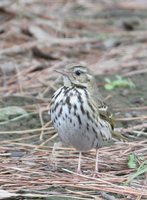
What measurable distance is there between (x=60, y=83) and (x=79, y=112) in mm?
2579

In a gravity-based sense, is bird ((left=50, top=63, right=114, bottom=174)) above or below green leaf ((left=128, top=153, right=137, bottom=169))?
above

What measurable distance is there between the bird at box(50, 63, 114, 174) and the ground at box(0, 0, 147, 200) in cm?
25

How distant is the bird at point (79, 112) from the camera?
4.95 metres

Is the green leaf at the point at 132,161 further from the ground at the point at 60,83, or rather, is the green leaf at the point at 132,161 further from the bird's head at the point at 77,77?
the bird's head at the point at 77,77

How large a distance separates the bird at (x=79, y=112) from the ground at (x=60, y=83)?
0.25 m

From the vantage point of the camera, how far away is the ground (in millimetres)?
4863

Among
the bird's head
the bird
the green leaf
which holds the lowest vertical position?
the green leaf

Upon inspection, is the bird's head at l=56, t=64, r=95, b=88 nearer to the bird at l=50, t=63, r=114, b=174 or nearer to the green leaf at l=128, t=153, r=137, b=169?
the bird at l=50, t=63, r=114, b=174

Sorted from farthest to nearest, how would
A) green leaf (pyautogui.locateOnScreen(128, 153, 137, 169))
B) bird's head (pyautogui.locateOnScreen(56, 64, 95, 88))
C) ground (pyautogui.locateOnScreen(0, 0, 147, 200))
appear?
green leaf (pyautogui.locateOnScreen(128, 153, 137, 169)) → bird's head (pyautogui.locateOnScreen(56, 64, 95, 88)) → ground (pyautogui.locateOnScreen(0, 0, 147, 200))

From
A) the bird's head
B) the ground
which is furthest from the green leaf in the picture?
the bird's head

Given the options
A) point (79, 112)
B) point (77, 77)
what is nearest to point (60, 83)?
point (77, 77)

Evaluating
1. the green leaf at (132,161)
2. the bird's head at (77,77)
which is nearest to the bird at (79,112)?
the bird's head at (77,77)

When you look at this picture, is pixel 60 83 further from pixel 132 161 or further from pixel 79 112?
pixel 79 112

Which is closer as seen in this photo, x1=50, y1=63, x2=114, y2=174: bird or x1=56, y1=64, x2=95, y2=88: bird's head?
x1=50, y1=63, x2=114, y2=174: bird
